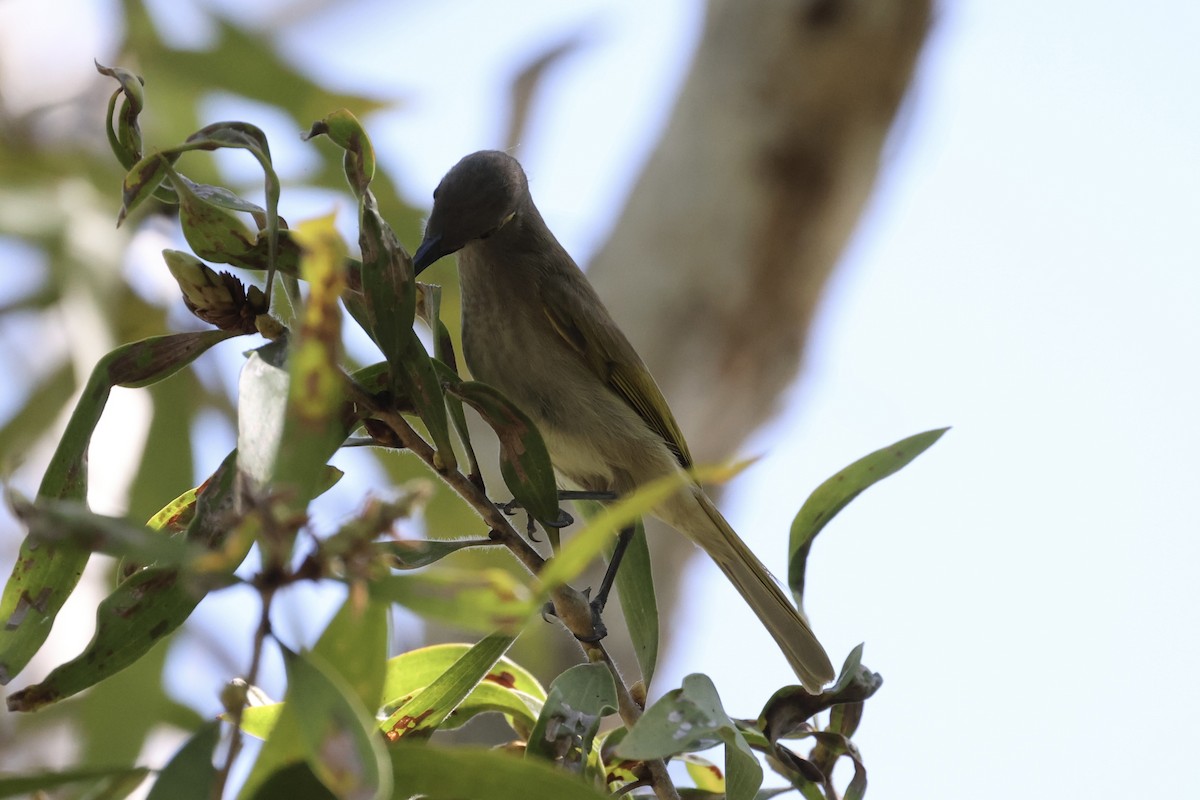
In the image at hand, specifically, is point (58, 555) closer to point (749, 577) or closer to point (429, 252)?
point (429, 252)

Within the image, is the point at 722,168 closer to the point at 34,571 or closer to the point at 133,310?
the point at 133,310

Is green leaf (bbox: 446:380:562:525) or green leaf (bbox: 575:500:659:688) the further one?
green leaf (bbox: 575:500:659:688)

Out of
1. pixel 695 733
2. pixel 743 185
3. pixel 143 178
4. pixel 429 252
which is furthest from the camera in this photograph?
pixel 743 185

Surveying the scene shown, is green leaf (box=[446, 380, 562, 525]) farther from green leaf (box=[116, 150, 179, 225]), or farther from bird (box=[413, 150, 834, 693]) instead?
bird (box=[413, 150, 834, 693])

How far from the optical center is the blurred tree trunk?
437 cm

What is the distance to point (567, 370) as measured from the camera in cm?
239

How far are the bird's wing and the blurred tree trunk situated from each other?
172cm

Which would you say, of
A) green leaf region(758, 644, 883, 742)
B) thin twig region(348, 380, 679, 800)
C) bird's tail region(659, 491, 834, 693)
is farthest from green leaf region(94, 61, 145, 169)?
bird's tail region(659, 491, 834, 693)

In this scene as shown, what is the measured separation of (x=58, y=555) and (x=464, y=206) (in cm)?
118

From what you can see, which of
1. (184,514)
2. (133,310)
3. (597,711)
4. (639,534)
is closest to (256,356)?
(184,514)

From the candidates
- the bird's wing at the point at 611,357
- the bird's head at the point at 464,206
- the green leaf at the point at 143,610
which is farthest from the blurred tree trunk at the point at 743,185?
the green leaf at the point at 143,610

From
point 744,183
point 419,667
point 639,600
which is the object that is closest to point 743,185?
point 744,183

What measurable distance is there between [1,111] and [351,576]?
4195mm

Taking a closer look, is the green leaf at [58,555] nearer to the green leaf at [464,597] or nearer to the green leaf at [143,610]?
the green leaf at [143,610]
